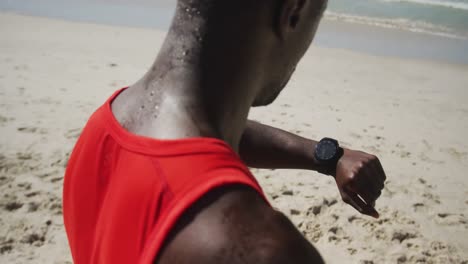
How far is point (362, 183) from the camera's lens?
160 centimetres

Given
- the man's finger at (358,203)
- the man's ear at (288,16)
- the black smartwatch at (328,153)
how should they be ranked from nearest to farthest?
the man's ear at (288,16) → the man's finger at (358,203) → the black smartwatch at (328,153)

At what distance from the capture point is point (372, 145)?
206 inches

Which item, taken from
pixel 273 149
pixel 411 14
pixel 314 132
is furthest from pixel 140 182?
pixel 411 14

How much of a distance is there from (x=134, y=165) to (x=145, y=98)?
0.19m

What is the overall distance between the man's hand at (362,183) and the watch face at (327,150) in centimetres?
9

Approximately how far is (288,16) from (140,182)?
0.51 metres

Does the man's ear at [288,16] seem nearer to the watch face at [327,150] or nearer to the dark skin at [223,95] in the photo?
the dark skin at [223,95]

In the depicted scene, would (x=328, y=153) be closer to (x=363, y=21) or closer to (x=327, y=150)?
(x=327, y=150)

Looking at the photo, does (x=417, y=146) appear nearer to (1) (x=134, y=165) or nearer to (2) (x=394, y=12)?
(1) (x=134, y=165)

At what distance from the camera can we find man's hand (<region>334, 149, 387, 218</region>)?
1.60 meters

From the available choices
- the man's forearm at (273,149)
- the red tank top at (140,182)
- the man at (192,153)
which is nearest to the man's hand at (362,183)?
the man's forearm at (273,149)

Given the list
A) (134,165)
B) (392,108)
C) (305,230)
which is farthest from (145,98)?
(392,108)

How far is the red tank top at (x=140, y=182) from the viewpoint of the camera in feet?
2.65

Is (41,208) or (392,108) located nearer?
(41,208)
